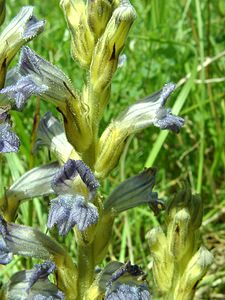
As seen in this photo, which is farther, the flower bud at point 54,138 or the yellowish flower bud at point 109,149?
the flower bud at point 54,138

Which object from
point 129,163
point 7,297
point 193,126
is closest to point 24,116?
point 129,163

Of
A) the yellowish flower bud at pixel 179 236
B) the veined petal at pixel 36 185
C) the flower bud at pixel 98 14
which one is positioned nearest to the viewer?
the flower bud at pixel 98 14

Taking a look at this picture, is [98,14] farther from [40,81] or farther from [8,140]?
[8,140]

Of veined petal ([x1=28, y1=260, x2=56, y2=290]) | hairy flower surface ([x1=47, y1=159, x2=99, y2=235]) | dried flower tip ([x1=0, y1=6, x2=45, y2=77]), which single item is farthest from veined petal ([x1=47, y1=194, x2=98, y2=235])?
dried flower tip ([x1=0, y1=6, x2=45, y2=77])

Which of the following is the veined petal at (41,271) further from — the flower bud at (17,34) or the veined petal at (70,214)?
the flower bud at (17,34)

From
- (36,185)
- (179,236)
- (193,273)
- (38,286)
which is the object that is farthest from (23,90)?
(193,273)

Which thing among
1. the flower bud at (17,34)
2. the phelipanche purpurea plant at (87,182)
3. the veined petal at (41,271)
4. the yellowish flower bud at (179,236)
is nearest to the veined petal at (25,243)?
the phelipanche purpurea plant at (87,182)
